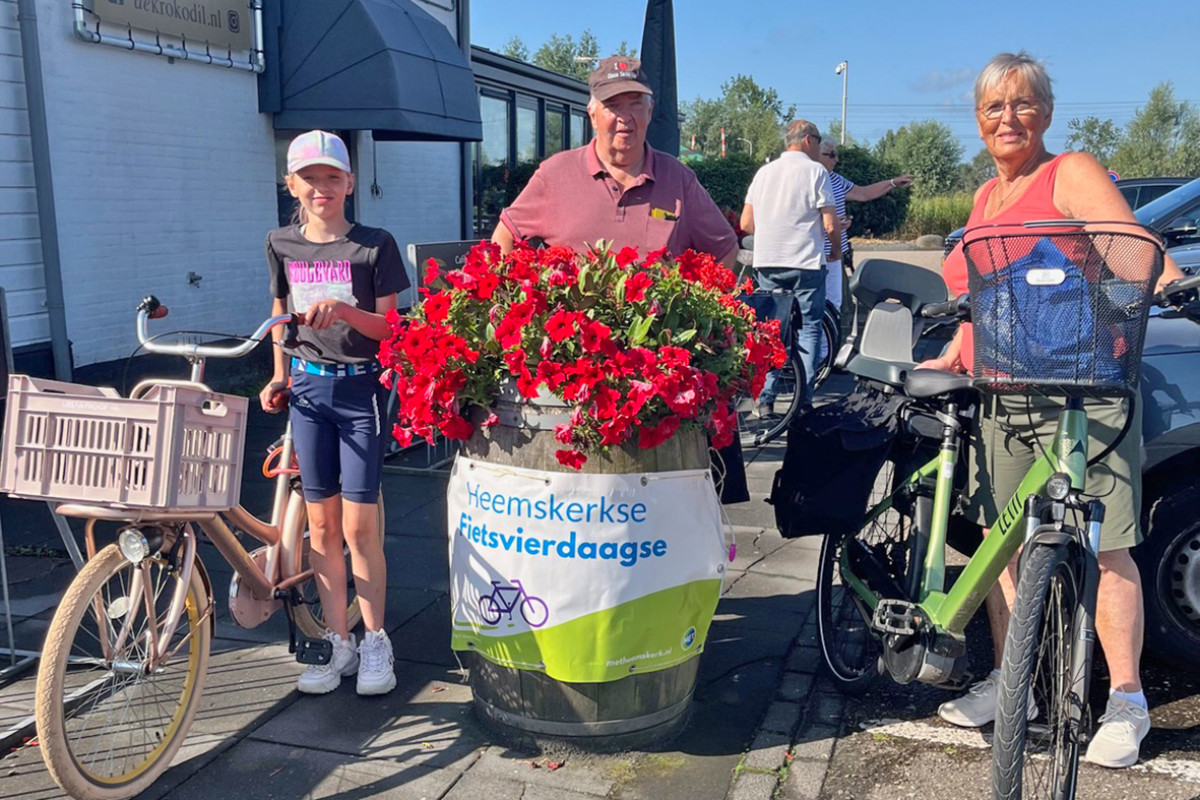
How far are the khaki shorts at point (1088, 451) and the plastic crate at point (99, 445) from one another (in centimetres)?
225

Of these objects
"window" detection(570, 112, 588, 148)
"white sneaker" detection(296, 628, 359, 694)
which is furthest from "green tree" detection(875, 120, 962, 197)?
"white sneaker" detection(296, 628, 359, 694)

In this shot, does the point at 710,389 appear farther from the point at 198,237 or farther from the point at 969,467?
the point at 198,237

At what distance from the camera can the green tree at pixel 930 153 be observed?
5319 cm

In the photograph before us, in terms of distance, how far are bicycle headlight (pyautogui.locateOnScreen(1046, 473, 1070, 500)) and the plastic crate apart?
2.20 metres

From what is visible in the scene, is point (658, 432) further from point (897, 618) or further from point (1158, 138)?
point (1158, 138)

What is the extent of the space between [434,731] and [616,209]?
1.81 m

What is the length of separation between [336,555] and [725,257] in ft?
5.57

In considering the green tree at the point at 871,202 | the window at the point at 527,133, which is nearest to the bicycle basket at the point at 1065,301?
the window at the point at 527,133

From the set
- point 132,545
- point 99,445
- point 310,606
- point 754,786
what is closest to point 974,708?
point 754,786

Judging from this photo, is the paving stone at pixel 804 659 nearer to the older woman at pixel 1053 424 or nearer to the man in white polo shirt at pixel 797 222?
the older woman at pixel 1053 424

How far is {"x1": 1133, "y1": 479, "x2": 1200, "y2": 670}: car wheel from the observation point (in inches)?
147

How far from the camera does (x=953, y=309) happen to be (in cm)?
333

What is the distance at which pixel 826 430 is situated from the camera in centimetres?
350

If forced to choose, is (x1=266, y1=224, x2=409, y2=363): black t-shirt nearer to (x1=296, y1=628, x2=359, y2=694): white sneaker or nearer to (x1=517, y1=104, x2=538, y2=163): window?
(x1=296, y1=628, x2=359, y2=694): white sneaker
